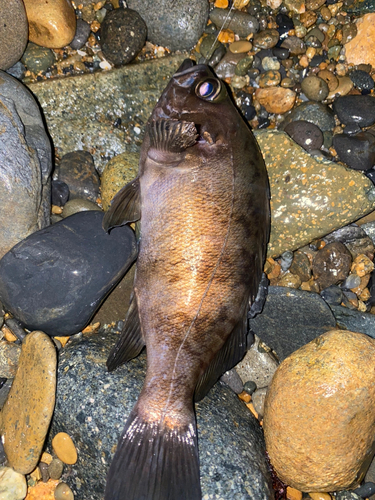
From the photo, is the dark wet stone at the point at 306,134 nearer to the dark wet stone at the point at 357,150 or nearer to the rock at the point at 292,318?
the dark wet stone at the point at 357,150

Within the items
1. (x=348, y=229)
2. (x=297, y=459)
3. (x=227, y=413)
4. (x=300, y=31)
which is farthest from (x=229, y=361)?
(x=300, y=31)

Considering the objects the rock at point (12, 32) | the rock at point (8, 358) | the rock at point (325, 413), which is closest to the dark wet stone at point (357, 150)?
the rock at point (325, 413)

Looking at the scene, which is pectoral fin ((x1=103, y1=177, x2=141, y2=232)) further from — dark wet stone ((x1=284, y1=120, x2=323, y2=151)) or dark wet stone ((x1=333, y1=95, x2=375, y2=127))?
dark wet stone ((x1=333, y1=95, x2=375, y2=127))

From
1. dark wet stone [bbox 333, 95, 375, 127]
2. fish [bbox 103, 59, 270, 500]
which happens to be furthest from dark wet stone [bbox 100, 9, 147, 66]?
dark wet stone [bbox 333, 95, 375, 127]

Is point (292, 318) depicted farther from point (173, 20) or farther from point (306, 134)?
point (173, 20)

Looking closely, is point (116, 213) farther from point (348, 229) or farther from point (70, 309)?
point (348, 229)

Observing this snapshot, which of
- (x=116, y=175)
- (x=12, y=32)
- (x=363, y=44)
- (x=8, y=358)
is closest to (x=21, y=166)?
(x=116, y=175)
